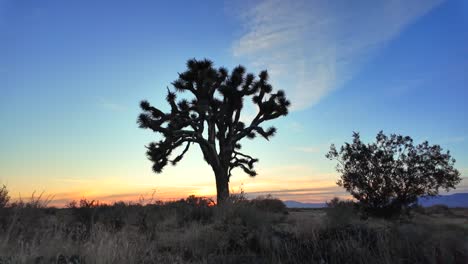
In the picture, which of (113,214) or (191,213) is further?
(191,213)

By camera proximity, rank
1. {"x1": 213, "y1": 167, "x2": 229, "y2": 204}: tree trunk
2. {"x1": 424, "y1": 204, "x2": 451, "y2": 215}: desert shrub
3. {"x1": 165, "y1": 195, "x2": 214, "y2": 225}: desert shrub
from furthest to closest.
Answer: {"x1": 424, "y1": 204, "x2": 451, "y2": 215}: desert shrub, {"x1": 213, "y1": 167, "x2": 229, "y2": 204}: tree trunk, {"x1": 165, "y1": 195, "x2": 214, "y2": 225}: desert shrub

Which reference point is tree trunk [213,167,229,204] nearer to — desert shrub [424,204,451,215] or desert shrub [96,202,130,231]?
desert shrub [96,202,130,231]

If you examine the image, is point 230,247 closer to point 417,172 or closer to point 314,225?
point 314,225

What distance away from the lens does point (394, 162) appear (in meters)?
16.5

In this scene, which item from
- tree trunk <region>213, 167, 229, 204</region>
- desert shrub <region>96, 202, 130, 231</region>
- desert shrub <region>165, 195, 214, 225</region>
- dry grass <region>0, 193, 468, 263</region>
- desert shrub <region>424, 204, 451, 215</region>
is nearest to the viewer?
dry grass <region>0, 193, 468, 263</region>

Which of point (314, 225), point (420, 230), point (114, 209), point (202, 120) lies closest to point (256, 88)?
point (202, 120)

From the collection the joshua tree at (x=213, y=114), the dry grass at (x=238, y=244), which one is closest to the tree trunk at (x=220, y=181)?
the joshua tree at (x=213, y=114)

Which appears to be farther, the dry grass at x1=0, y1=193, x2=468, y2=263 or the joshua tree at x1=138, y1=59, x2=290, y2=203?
the joshua tree at x1=138, y1=59, x2=290, y2=203

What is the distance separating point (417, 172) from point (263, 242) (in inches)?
416

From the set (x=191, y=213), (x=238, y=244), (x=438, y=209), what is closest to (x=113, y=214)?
(x=191, y=213)

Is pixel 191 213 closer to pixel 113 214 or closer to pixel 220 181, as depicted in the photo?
pixel 113 214

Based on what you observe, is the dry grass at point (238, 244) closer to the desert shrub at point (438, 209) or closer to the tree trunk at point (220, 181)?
the tree trunk at point (220, 181)

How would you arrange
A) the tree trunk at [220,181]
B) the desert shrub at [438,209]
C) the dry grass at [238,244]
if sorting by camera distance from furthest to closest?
the desert shrub at [438,209]
the tree trunk at [220,181]
the dry grass at [238,244]

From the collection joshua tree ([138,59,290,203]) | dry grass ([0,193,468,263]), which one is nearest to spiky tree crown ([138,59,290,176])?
joshua tree ([138,59,290,203])
